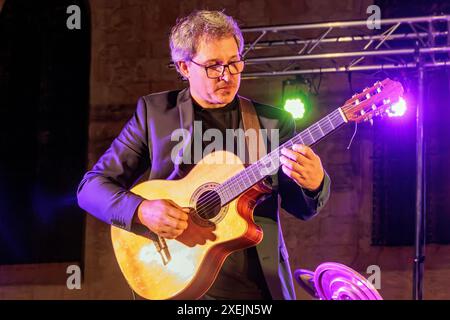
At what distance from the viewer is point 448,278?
714 cm

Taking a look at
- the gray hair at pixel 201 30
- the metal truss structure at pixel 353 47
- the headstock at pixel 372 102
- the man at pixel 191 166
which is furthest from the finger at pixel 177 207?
the metal truss structure at pixel 353 47

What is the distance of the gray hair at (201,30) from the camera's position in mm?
3145

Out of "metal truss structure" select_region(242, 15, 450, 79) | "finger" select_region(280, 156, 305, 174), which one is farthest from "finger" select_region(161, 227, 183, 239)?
"metal truss structure" select_region(242, 15, 450, 79)

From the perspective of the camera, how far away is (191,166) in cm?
318

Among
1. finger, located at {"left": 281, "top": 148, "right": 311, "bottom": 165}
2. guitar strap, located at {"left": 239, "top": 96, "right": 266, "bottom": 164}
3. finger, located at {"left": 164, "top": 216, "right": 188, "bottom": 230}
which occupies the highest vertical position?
guitar strap, located at {"left": 239, "top": 96, "right": 266, "bottom": 164}

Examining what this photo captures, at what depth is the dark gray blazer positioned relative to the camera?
293 centimetres

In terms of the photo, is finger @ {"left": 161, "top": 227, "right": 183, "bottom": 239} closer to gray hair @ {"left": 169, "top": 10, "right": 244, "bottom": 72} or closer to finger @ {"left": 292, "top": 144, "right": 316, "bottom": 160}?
finger @ {"left": 292, "top": 144, "right": 316, "bottom": 160}

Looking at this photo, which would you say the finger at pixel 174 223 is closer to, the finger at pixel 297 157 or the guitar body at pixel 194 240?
the guitar body at pixel 194 240

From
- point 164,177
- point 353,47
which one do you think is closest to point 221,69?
point 164,177

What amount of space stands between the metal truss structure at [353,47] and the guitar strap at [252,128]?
9.47 feet

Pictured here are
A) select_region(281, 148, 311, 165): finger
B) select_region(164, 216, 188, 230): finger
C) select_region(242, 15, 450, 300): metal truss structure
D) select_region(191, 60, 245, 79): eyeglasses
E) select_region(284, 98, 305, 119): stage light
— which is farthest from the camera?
select_region(284, 98, 305, 119): stage light
